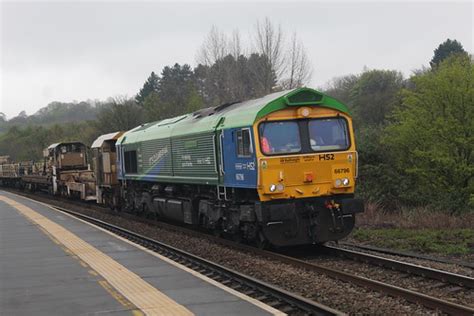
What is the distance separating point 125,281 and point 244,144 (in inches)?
169

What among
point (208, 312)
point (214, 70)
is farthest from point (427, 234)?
point (214, 70)

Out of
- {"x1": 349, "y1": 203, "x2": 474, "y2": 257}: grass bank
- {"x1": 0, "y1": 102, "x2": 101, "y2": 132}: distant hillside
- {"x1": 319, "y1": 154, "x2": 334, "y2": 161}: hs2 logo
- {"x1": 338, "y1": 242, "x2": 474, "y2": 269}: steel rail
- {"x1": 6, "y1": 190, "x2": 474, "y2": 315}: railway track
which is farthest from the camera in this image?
{"x1": 0, "y1": 102, "x2": 101, "y2": 132}: distant hillside

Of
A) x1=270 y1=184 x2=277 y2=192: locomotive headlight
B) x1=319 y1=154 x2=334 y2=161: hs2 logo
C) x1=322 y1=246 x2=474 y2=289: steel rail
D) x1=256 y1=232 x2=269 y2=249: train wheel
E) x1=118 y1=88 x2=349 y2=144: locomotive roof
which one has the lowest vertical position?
x1=322 y1=246 x2=474 y2=289: steel rail

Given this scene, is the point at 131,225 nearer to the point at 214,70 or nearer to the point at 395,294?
the point at 395,294

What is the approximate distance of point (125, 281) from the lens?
8.62m

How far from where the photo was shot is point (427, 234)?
14.1 meters

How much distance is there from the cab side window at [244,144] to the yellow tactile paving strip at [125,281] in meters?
3.41

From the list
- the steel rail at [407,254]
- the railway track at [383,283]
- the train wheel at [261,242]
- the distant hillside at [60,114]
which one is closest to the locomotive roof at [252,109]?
the train wheel at [261,242]

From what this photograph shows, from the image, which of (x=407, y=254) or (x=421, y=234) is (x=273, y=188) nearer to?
(x=407, y=254)

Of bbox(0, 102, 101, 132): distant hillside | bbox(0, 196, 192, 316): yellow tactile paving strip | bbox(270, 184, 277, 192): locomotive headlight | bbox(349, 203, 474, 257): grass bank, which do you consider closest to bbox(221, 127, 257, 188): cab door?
bbox(270, 184, 277, 192): locomotive headlight

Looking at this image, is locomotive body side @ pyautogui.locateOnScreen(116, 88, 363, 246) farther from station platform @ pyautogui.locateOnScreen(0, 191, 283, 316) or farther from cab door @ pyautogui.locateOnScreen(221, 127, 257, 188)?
station platform @ pyautogui.locateOnScreen(0, 191, 283, 316)

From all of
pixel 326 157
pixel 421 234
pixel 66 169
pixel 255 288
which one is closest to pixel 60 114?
pixel 66 169

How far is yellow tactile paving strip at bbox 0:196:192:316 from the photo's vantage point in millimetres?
6902

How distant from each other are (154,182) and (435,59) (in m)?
80.4
